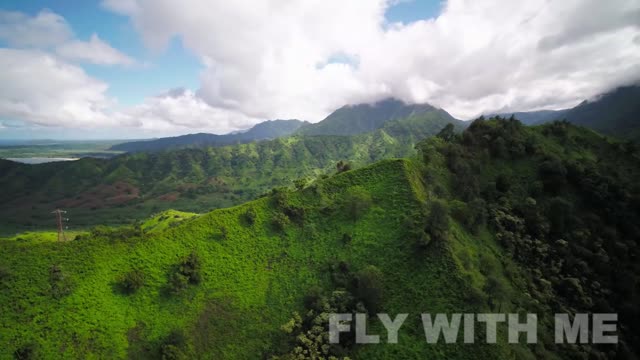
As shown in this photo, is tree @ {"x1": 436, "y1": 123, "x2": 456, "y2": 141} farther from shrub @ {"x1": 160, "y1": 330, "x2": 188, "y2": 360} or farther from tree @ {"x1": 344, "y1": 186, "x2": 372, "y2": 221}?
shrub @ {"x1": 160, "y1": 330, "x2": 188, "y2": 360}

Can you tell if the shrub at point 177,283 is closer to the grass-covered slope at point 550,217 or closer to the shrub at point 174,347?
the shrub at point 174,347

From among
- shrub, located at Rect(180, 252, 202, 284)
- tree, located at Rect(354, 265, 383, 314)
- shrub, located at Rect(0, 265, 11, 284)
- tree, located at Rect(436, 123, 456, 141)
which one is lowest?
tree, located at Rect(354, 265, 383, 314)

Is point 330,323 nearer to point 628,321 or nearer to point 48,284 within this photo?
point 48,284

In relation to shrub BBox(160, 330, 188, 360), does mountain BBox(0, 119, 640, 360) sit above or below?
above

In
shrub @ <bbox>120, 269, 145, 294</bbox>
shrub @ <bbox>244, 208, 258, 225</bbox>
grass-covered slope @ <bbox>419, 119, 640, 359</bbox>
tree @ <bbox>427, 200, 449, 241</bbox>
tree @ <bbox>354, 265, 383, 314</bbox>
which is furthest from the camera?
shrub @ <bbox>244, 208, 258, 225</bbox>


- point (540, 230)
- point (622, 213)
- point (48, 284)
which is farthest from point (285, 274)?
point (622, 213)

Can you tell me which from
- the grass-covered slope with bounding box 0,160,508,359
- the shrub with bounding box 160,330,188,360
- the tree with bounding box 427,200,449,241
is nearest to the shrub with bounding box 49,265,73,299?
the grass-covered slope with bounding box 0,160,508,359

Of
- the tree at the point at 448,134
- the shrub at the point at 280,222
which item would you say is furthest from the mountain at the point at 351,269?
the tree at the point at 448,134
